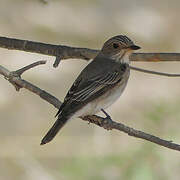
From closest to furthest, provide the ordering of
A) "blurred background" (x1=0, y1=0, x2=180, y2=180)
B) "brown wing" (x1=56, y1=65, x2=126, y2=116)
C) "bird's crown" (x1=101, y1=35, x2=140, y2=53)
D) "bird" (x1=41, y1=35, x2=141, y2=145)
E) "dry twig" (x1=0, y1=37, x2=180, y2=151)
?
1. "dry twig" (x1=0, y1=37, x2=180, y2=151)
2. "bird" (x1=41, y1=35, x2=141, y2=145)
3. "brown wing" (x1=56, y1=65, x2=126, y2=116)
4. "bird's crown" (x1=101, y1=35, x2=140, y2=53)
5. "blurred background" (x1=0, y1=0, x2=180, y2=180)

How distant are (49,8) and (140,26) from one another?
4.00ft

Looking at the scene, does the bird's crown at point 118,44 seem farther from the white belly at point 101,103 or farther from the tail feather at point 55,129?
the tail feather at point 55,129

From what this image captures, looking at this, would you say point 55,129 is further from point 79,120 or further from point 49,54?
point 79,120

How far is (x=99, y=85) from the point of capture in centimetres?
607

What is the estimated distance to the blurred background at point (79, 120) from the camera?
7664mm

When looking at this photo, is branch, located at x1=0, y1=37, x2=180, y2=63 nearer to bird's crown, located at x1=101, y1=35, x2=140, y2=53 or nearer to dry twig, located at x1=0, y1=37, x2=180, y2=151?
dry twig, located at x1=0, y1=37, x2=180, y2=151

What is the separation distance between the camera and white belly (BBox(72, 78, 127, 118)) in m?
5.81

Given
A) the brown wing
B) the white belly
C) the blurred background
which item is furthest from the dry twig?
the blurred background

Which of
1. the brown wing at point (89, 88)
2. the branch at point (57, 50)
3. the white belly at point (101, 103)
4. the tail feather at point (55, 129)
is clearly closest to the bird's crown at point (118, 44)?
the brown wing at point (89, 88)

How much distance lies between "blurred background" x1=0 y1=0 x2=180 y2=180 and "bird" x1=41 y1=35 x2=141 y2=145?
4.50ft

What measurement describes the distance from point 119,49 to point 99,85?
0.58 metres

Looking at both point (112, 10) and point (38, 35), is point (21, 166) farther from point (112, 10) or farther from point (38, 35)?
point (112, 10)

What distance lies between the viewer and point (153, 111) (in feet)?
26.5

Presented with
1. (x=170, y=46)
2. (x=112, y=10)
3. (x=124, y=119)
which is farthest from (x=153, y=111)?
(x=112, y=10)
